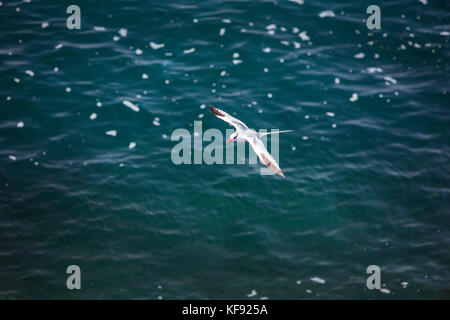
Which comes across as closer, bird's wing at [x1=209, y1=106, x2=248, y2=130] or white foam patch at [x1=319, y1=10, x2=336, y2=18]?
bird's wing at [x1=209, y1=106, x2=248, y2=130]

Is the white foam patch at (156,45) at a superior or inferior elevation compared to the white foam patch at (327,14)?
inferior

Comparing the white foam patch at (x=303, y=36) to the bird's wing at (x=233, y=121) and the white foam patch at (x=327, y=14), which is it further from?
the bird's wing at (x=233, y=121)

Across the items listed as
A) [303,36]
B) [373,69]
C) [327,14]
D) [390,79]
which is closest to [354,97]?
[373,69]

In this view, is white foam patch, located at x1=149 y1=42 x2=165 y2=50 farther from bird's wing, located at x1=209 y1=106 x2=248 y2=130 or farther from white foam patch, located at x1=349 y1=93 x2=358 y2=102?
white foam patch, located at x1=349 y1=93 x2=358 y2=102

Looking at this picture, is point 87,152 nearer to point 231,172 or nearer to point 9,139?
point 9,139

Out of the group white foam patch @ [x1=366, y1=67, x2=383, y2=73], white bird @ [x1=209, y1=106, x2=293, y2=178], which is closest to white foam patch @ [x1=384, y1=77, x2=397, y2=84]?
white foam patch @ [x1=366, y1=67, x2=383, y2=73]

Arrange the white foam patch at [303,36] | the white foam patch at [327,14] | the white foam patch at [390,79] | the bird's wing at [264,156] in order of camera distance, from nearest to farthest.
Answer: the bird's wing at [264,156]
the white foam patch at [390,79]
the white foam patch at [303,36]
the white foam patch at [327,14]

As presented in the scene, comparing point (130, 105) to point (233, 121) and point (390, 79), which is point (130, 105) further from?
point (390, 79)

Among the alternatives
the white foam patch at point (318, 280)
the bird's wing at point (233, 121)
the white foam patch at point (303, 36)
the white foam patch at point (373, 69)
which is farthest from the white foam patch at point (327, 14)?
the white foam patch at point (318, 280)
